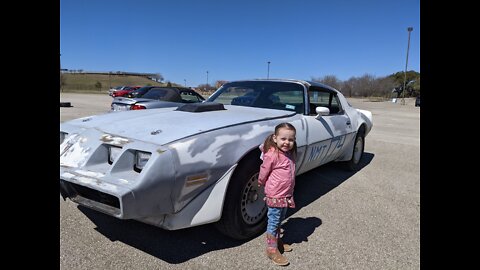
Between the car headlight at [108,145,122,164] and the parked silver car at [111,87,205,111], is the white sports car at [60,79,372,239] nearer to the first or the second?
the car headlight at [108,145,122,164]

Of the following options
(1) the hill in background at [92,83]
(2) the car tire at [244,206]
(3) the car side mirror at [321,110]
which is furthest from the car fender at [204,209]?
(1) the hill in background at [92,83]

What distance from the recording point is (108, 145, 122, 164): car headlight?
2.65 metres

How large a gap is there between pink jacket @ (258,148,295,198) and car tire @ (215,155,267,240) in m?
0.23

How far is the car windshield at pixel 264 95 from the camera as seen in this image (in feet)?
13.6

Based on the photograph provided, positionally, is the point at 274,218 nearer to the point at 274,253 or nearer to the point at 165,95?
the point at 274,253

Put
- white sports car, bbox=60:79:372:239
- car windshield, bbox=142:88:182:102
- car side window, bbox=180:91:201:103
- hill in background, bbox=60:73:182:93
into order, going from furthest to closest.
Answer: hill in background, bbox=60:73:182:93, car side window, bbox=180:91:201:103, car windshield, bbox=142:88:182:102, white sports car, bbox=60:79:372:239

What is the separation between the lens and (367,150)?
7820 millimetres

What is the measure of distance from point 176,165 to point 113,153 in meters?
0.65

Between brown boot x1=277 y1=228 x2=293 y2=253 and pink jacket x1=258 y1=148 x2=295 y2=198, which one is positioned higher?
pink jacket x1=258 y1=148 x2=295 y2=198

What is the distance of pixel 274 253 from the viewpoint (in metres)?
2.69

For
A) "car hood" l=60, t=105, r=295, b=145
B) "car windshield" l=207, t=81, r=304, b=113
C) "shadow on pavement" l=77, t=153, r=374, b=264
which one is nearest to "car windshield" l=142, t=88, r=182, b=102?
"car windshield" l=207, t=81, r=304, b=113

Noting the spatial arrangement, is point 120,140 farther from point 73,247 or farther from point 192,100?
point 192,100
